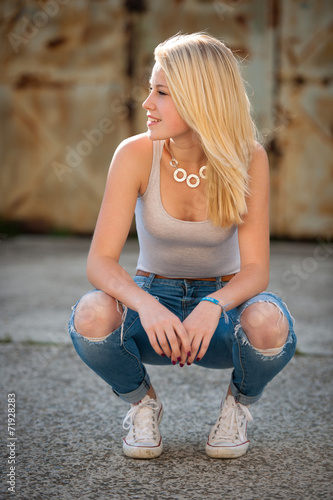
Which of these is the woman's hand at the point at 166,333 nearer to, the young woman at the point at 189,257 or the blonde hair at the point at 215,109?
the young woman at the point at 189,257

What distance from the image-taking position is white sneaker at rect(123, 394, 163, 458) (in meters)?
2.12

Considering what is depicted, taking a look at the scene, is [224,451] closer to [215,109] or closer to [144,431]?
[144,431]

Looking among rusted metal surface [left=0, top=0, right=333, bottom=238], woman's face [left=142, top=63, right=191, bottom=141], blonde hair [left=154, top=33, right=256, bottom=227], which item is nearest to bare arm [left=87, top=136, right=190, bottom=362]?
woman's face [left=142, top=63, right=191, bottom=141]

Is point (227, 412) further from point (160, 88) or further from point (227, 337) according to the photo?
point (160, 88)

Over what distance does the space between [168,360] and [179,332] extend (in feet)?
0.96

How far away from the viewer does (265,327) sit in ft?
6.66

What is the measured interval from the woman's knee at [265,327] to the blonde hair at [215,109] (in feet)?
1.10

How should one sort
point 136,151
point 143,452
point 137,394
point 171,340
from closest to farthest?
point 171,340 → point 143,452 → point 137,394 → point 136,151

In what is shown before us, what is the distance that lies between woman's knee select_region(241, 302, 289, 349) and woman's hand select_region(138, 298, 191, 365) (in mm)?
186


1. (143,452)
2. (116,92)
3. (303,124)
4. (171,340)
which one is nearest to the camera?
(171,340)

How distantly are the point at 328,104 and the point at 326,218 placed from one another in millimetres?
958

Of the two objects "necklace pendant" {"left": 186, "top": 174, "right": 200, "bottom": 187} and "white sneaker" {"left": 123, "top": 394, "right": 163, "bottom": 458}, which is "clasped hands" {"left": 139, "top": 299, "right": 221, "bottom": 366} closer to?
"white sneaker" {"left": 123, "top": 394, "right": 163, "bottom": 458}

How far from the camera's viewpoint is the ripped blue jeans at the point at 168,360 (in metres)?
2.08

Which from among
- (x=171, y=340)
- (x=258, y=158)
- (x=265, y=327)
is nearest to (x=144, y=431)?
(x=171, y=340)
